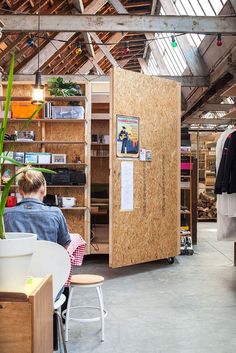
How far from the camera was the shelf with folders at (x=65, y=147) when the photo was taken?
21.0 ft

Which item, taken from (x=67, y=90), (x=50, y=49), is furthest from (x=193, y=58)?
(x=67, y=90)

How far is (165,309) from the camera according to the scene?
416 cm

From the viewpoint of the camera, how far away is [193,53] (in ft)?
29.7

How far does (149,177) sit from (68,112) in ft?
5.19

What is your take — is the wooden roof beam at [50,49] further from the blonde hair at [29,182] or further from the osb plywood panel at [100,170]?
the blonde hair at [29,182]

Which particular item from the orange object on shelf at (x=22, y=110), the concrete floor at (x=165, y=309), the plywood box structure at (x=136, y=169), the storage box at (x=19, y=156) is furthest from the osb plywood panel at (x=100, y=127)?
the concrete floor at (x=165, y=309)

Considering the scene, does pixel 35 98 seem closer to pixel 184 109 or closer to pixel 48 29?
pixel 48 29

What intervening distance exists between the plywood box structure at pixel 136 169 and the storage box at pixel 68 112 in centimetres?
16

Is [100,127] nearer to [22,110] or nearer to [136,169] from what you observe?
[22,110]

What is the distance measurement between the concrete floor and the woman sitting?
3.28 ft

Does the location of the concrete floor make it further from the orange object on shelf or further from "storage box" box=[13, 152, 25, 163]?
the orange object on shelf

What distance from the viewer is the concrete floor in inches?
128

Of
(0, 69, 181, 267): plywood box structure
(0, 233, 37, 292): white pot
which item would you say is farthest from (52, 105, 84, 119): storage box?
(0, 233, 37, 292): white pot

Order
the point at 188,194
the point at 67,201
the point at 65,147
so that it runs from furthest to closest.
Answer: the point at 188,194
the point at 65,147
the point at 67,201
